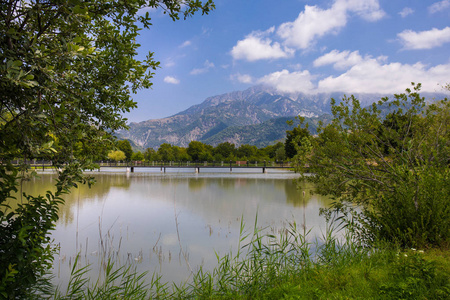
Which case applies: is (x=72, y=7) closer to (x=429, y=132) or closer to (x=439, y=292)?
(x=439, y=292)

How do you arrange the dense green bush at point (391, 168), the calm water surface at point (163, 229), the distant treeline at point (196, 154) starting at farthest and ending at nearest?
the distant treeline at point (196, 154)
the calm water surface at point (163, 229)
the dense green bush at point (391, 168)

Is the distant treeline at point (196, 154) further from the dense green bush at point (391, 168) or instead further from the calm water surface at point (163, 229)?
the dense green bush at point (391, 168)

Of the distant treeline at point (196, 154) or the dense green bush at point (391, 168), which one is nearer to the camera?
the dense green bush at point (391, 168)

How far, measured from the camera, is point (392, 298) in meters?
3.56

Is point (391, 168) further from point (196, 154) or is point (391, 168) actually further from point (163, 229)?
point (196, 154)

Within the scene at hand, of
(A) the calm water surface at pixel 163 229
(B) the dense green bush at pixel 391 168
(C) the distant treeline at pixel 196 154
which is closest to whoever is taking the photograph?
(B) the dense green bush at pixel 391 168

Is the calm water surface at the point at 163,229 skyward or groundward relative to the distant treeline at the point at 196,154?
groundward

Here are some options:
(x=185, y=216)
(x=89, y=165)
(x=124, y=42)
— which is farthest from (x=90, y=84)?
(x=185, y=216)

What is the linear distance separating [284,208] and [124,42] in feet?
44.1

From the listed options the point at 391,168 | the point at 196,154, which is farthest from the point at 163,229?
the point at 196,154

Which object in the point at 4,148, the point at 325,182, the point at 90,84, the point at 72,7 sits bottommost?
the point at 325,182

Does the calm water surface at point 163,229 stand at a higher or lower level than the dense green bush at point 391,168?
lower

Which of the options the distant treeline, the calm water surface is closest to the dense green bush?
the calm water surface

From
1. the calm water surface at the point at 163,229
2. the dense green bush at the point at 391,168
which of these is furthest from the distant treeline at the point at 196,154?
the dense green bush at the point at 391,168
